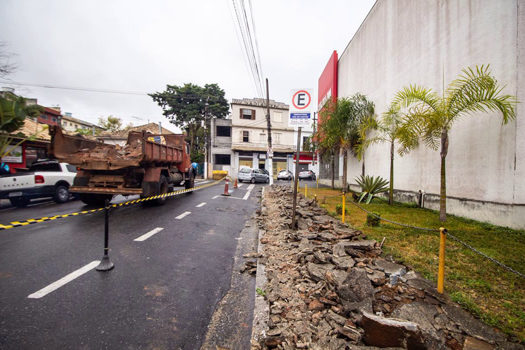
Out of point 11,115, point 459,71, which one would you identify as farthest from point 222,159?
point 11,115

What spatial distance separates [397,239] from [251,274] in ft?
10.7

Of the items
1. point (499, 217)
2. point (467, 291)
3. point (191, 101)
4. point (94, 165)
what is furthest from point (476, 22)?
point (191, 101)

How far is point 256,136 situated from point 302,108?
88.4 feet

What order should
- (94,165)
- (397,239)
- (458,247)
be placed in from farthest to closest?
1. (94,165)
2. (397,239)
3. (458,247)

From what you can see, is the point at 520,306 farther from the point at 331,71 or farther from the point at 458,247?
the point at 331,71

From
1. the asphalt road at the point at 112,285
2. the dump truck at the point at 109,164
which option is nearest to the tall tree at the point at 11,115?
the asphalt road at the point at 112,285

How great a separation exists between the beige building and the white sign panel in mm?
25588

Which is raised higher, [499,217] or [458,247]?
[499,217]

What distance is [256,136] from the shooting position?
31.9m

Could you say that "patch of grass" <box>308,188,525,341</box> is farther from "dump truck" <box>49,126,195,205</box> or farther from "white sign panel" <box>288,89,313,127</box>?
"dump truck" <box>49,126,195,205</box>

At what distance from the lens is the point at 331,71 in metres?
18.1

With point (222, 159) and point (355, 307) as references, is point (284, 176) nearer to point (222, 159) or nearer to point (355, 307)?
point (222, 159)

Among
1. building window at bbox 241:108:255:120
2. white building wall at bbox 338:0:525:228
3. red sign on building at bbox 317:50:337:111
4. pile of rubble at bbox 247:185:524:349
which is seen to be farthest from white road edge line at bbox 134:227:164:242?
building window at bbox 241:108:255:120

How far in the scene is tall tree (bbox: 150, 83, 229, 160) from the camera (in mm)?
30281
